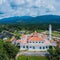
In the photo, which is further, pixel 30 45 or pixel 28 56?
pixel 30 45

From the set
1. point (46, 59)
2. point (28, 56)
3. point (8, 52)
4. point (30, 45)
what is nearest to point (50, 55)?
point (46, 59)

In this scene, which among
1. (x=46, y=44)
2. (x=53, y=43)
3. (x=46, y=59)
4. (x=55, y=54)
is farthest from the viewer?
(x=53, y=43)

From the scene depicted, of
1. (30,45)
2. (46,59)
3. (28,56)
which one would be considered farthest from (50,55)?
(30,45)

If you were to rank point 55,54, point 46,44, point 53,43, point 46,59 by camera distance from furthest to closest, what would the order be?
point 53,43, point 46,44, point 46,59, point 55,54

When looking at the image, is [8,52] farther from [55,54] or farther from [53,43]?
[53,43]

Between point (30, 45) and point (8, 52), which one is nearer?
point (8, 52)

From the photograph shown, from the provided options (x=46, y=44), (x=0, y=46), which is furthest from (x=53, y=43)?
(x=0, y=46)

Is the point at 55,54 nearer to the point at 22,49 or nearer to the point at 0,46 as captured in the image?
the point at 0,46
